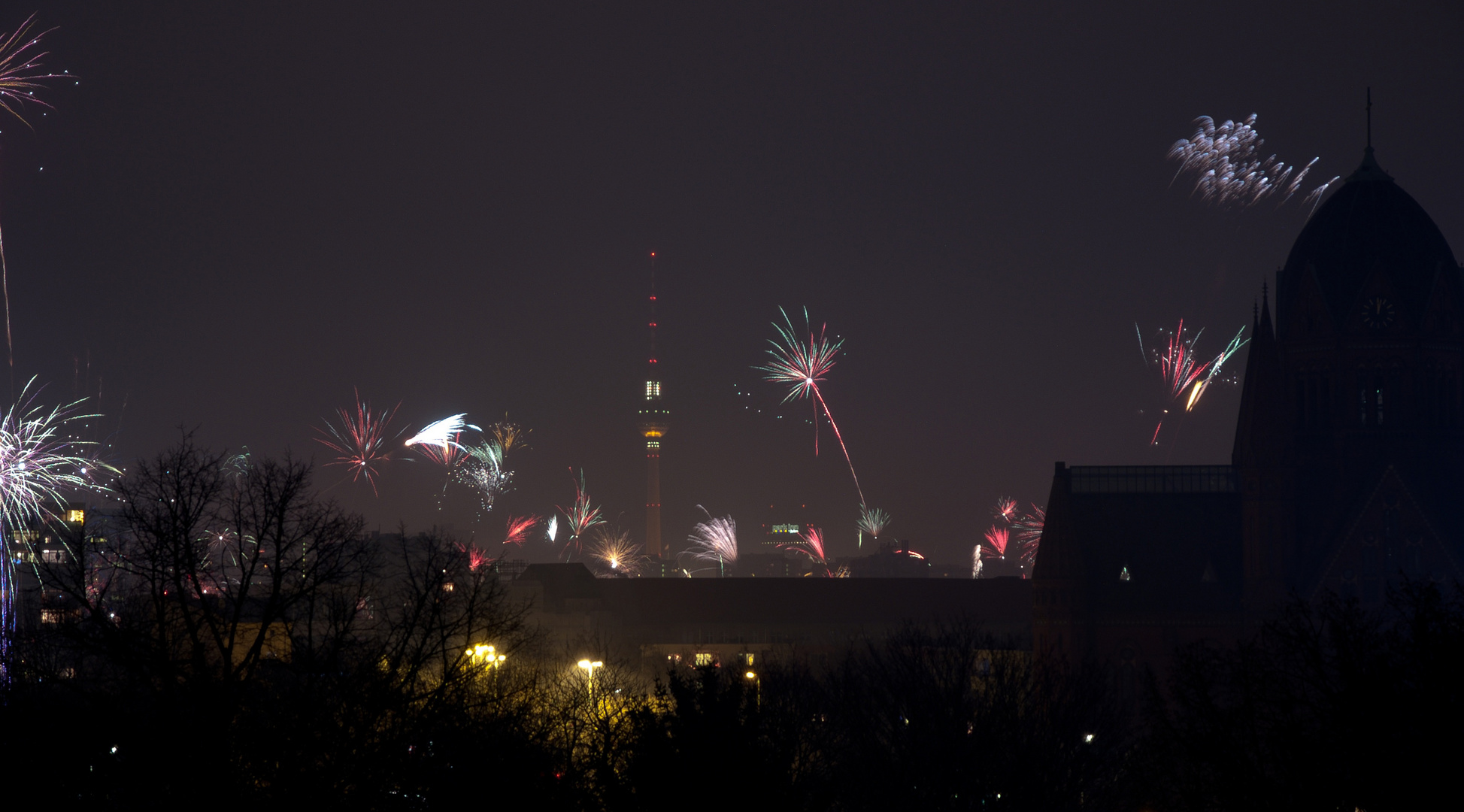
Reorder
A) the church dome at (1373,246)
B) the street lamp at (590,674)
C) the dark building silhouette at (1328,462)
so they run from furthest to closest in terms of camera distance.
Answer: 1. the church dome at (1373,246)
2. the dark building silhouette at (1328,462)
3. the street lamp at (590,674)

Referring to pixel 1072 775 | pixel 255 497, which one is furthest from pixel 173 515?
pixel 1072 775

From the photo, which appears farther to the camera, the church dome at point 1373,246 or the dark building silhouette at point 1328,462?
the church dome at point 1373,246

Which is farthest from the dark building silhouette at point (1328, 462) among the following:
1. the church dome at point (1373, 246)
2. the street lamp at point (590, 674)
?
the street lamp at point (590, 674)

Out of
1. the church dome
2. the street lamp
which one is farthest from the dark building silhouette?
the street lamp

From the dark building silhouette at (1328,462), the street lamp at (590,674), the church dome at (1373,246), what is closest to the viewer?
the street lamp at (590,674)

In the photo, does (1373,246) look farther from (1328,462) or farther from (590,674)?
(590,674)

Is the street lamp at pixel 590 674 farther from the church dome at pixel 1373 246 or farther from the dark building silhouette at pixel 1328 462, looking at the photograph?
the church dome at pixel 1373 246

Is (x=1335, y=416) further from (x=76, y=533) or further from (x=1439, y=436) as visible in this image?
(x=76, y=533)
